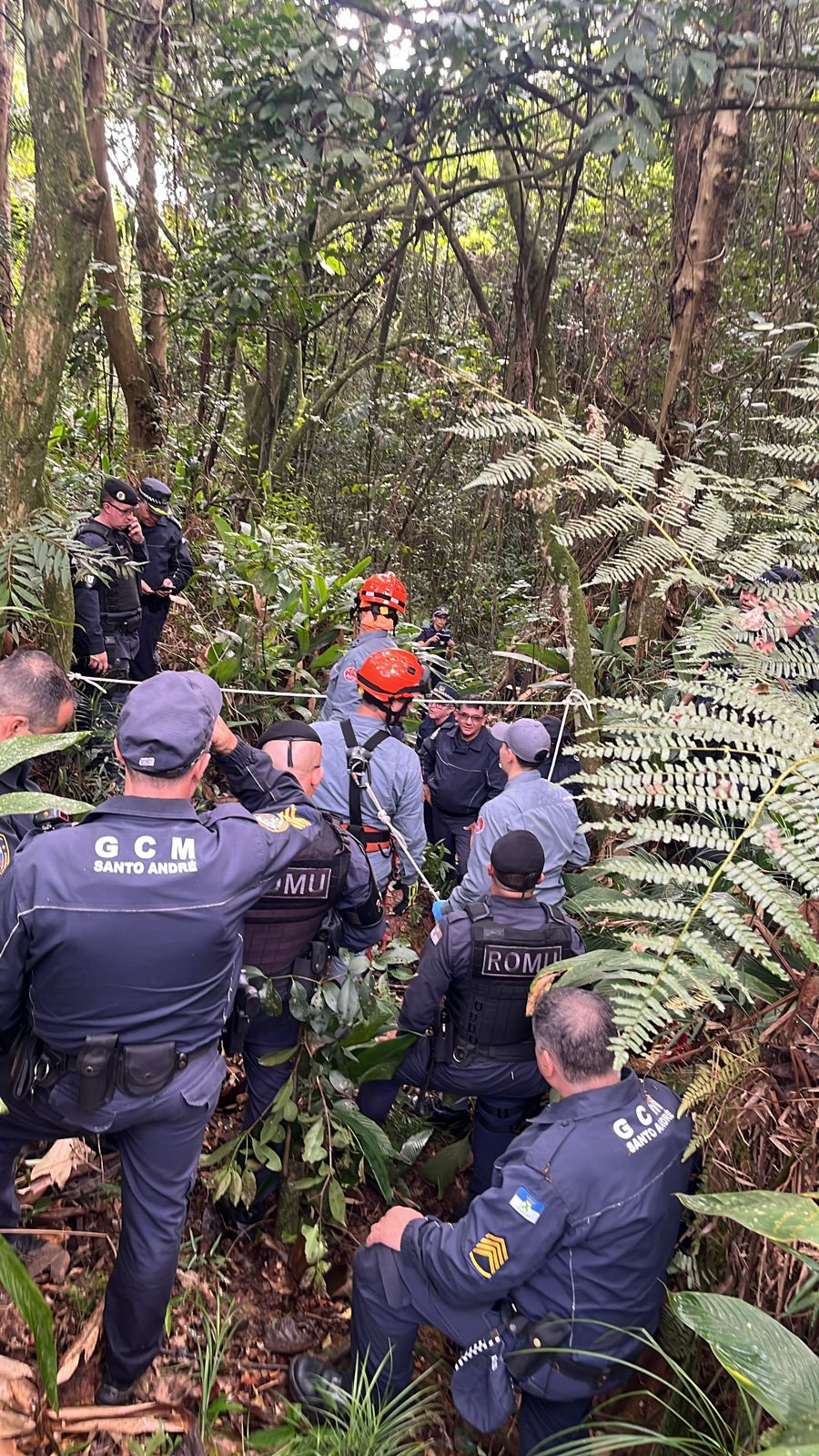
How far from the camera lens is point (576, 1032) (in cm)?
227

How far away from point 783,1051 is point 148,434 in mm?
7426

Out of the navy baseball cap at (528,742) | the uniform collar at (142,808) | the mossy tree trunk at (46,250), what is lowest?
the navy baseball cap at (528,742)

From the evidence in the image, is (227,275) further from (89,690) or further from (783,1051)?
(783,1051)

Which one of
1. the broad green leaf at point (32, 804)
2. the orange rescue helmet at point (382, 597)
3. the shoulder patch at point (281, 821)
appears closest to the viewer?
the broad green leaf at point (32, 804)

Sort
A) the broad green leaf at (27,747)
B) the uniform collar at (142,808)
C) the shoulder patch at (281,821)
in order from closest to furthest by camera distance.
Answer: the broad green leaf at (27,747)
the uniform collar at (142,808)
the shoulder patch at (281,821)

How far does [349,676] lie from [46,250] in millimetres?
2630

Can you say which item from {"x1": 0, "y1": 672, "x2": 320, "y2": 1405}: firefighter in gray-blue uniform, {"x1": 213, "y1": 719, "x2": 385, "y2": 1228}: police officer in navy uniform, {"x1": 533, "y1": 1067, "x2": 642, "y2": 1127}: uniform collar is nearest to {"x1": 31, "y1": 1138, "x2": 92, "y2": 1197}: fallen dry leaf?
{"x1": 0, "y1": 672, "x2": 320, "y2": 1405}: firefighter in gray-blue uniform

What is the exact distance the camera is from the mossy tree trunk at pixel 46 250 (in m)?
3.16

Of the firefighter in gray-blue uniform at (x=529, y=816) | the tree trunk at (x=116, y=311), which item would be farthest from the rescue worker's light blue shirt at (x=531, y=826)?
the tree trunk at (x=116, y=311)

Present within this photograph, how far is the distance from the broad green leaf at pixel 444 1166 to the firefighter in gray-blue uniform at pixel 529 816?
105 cm

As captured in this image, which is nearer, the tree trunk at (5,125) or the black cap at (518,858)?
the black cap at (518,858)

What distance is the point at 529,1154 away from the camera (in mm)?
2186

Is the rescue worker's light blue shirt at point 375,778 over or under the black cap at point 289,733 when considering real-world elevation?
under

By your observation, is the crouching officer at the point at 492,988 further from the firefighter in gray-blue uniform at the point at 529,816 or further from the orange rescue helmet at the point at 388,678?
the orange rescue helmet at the point at 388,678
